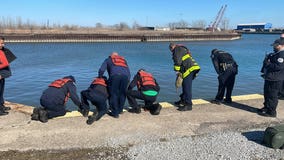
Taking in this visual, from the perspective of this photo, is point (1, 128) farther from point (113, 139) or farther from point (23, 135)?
point (113, 139)

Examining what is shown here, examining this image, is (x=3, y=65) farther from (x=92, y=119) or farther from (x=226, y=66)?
(x=226, y=66)

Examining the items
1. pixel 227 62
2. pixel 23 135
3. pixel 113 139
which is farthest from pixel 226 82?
pixel 23 135

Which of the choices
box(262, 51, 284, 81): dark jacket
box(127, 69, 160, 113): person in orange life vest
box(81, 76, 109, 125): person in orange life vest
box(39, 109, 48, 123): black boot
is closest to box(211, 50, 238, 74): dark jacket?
box(262, 51, 284, 81): dark jacket

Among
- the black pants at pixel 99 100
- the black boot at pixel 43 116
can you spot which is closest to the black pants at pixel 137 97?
the black pants at pixel 99 100

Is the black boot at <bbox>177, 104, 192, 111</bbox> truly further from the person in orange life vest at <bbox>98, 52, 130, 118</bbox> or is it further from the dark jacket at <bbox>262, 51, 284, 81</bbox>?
the dark jacket at <bbox>262, 51, 284, 81</bbox>

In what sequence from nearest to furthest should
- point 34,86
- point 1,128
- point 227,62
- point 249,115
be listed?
point 1,128 → point 249,115 → point 227,62 → point 34,86

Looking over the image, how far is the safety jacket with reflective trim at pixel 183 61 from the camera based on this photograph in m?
6.93

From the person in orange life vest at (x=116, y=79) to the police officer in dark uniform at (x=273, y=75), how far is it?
10.2ft

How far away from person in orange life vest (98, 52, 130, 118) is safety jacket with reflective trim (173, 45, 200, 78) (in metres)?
1.28

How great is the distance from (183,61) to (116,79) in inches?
69.5

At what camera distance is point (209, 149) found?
192 inches

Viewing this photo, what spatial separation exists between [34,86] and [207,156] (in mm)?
13366

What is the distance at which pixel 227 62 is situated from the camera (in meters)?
7.50

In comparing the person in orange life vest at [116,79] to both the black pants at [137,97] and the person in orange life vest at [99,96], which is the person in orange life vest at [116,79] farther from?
the black pants at [137,97]
